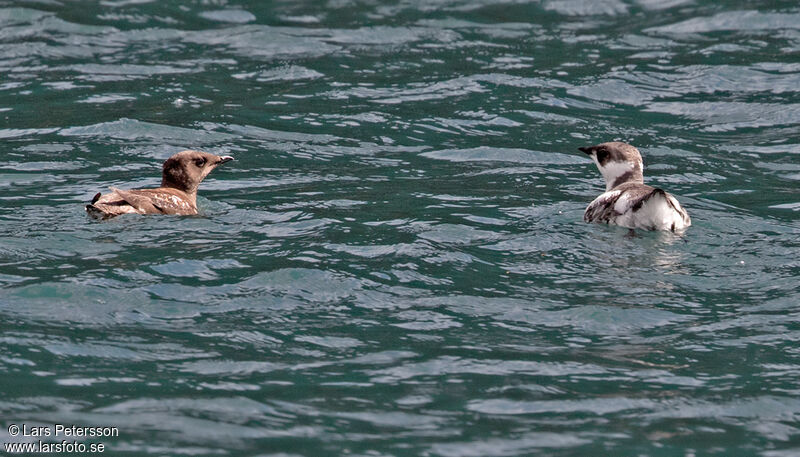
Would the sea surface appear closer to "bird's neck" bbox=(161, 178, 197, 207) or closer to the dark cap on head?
"bird's neck" bbox=(161, 178, 197, 207)

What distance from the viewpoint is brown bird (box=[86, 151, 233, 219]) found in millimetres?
10617

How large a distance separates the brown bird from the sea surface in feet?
0.51

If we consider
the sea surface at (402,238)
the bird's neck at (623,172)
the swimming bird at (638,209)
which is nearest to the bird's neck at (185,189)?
the sea surface at (402,238)

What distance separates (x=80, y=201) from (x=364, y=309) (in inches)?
173

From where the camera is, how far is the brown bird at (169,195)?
34.8 ft

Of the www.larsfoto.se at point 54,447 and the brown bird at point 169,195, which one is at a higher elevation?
the brown bird at point 169,195

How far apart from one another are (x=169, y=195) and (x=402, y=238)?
96.3 inches

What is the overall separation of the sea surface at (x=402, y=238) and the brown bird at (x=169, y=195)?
0.51ft

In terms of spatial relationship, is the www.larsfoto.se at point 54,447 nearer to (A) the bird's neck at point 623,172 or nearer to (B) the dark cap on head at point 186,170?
(B) the dark cap on head at point 186,170

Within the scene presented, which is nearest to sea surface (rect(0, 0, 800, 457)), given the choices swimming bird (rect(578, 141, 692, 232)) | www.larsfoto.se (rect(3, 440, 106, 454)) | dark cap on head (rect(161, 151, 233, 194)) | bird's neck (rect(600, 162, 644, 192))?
www.larsfoto.se (rect(3, 440, 106, 454))

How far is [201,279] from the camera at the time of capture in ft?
29.5

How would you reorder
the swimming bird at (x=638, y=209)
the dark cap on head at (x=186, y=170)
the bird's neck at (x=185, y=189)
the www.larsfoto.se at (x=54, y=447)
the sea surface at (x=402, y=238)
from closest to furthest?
the www.larsfoto.se at (x=54, y=447), the sea surface at (x=402, y=238), the swimming bird at (x=638, y=209), the bird's neck at (x=185, y=189), the dark cap on head at (x=186, y=170)

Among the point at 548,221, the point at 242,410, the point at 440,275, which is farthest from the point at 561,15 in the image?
the point at 242,410

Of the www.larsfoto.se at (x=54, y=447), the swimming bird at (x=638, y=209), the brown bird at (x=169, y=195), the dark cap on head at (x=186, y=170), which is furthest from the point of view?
the dark cap on head at (x=186, y=170)
